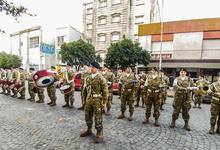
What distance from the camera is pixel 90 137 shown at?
545cm

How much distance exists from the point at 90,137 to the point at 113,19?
86.4 ft

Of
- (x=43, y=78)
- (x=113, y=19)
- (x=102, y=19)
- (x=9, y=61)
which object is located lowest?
(x=43, y=78)

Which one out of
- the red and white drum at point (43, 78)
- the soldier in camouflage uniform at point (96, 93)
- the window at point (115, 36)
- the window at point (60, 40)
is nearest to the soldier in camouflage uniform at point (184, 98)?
the soldier in camouflage uniform at point (96, 93)

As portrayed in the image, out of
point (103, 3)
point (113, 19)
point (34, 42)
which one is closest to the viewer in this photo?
point (113, 19)

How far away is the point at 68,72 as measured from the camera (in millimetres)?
9320

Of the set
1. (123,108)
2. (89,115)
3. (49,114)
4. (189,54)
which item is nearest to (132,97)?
(123,108)

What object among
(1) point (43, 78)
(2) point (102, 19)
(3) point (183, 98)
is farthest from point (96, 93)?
(2) point (102, 19)

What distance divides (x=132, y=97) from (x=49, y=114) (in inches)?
126

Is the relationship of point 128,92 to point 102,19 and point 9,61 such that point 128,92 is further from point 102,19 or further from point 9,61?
point 9,61

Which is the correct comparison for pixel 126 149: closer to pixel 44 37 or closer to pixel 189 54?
pixel 189 54

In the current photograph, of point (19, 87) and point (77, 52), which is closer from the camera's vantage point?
point (19, 87)

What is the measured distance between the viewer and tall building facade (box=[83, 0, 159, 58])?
27.8m

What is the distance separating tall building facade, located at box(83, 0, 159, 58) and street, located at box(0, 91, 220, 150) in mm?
21943

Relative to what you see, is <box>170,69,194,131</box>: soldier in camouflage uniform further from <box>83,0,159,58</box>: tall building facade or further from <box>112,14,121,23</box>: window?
<box>112,14,121,23</box>: window
